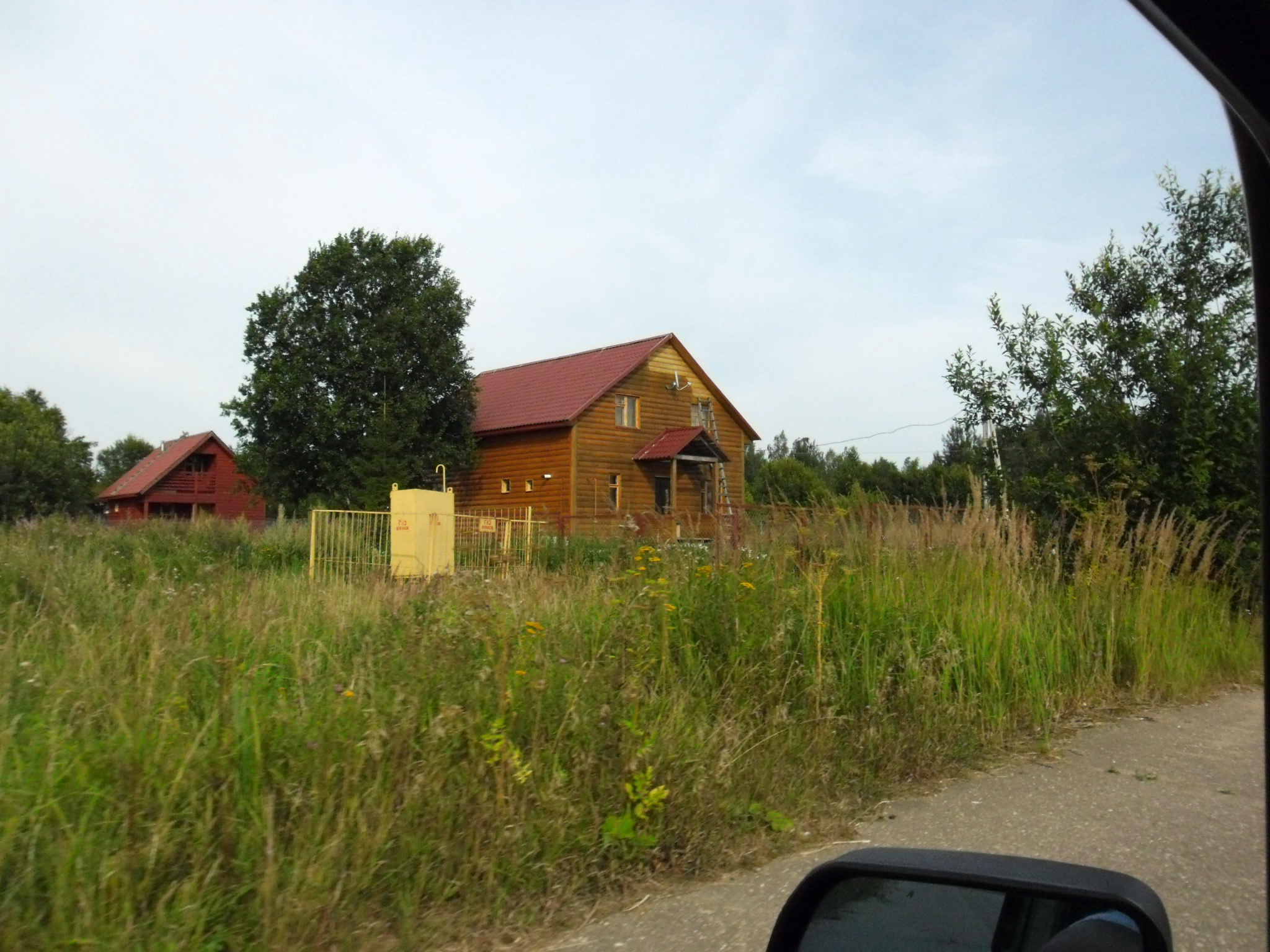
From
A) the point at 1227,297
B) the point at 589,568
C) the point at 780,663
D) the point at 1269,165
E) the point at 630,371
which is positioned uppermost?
the point at 630,371

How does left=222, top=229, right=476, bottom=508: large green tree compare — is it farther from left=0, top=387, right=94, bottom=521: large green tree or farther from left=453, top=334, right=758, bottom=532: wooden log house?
left=0, top=387, right=94, bottom=521: large green tree

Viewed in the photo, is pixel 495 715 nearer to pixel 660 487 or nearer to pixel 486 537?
pixel 486 537

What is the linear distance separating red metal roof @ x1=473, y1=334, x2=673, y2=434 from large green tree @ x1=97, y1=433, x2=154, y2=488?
68883 mm

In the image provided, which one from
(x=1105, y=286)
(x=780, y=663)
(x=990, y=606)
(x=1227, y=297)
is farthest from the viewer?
(x=1105, y=286)

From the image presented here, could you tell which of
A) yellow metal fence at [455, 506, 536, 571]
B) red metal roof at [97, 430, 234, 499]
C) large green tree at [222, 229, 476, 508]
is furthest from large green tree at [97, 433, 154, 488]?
yellow metal fence at [455, 506, 536, 571]

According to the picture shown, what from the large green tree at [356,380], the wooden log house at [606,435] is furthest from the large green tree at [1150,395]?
the large green tree at [356,380]

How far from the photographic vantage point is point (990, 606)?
6840 mm

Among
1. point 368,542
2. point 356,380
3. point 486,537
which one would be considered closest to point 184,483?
point 356,380

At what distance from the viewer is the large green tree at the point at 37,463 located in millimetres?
45875

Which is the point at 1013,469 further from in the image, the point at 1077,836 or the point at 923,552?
the point at 1077,836

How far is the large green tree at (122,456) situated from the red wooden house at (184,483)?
A: 3602cm

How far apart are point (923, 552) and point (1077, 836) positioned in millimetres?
3048

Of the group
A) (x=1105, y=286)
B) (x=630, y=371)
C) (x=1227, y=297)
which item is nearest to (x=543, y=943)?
(x=1227, y=297)

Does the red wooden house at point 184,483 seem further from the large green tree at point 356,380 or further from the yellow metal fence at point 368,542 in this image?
the yellow metal fence at point 368,542
